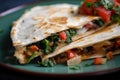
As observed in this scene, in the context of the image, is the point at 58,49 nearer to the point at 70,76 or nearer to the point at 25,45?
the point at 25,45

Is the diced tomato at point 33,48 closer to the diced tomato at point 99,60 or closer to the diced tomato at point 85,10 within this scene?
the diced tomato at point 99,60

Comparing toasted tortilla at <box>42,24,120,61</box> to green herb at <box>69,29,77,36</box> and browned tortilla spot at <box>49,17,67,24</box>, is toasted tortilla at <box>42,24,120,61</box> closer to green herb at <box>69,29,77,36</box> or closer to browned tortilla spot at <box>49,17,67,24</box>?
green herb at <box>69,29,77,36</box>

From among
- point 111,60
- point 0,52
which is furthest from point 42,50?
point 111,60

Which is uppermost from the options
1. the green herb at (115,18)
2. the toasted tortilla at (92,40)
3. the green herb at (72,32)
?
the green herb at (115,18)

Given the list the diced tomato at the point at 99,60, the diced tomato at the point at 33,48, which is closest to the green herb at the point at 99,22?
the diced tomato at the point at 99,60

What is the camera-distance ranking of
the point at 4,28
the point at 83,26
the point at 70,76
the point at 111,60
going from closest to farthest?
1. the point at 70,76
2. the point at 111,60
3. the point at 83,26
4. the point at 4,28

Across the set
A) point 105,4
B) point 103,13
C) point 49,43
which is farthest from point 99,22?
point 49,43
